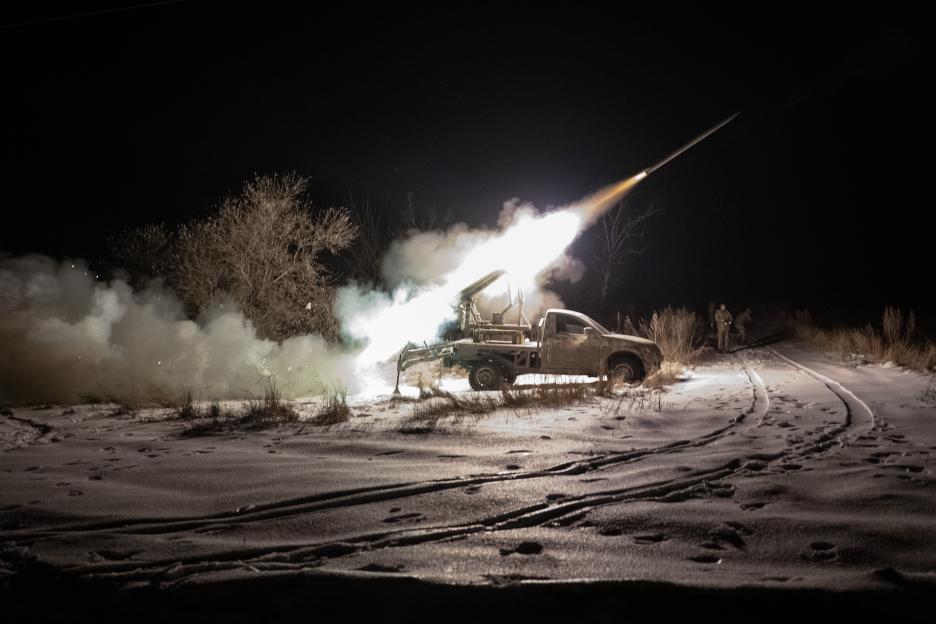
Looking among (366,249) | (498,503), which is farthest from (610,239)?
(498,503)

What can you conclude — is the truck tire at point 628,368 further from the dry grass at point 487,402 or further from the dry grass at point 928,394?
the dry grass at point 928,394

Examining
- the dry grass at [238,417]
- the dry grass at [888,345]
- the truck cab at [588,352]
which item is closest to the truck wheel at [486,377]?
the truck cab at [588,352]

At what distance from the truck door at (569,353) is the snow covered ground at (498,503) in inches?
192

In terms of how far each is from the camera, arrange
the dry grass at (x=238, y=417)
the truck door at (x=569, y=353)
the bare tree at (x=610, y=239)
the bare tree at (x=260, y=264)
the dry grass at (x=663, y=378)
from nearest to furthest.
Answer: the dry grass at (x=238, y=417) → the dry grass at (x=663, y=378) → the truck door at (x=569, y=353) → the bare tree at (x=260, y=264) → the bare tree at (x=610, y=239)

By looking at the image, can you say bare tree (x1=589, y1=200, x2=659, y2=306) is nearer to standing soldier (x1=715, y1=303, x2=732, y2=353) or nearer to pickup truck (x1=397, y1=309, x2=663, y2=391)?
standing soldier (x1=715, y1=303, x2=732, y2=353)

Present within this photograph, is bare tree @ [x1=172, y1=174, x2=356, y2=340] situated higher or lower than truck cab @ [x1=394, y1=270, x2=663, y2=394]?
higher

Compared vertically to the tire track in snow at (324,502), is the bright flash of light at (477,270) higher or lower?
higher

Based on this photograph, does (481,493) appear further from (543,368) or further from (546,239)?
(546,239)

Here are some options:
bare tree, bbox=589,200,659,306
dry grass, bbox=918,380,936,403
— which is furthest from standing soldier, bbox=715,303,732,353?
bare tree, bbox=589,200,659,306

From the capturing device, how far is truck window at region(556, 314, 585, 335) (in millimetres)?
14516

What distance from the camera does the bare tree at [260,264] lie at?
1925cm

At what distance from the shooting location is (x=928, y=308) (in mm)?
33656

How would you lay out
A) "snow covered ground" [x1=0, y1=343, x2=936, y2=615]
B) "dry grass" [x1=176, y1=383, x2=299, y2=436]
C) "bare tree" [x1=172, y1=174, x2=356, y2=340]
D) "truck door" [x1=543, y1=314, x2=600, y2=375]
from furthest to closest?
"bare tree" [x1=172, y1=174, x2=356, y2=340] → "truck door" [x1=543, y1=314, x2=600, y2=375] → "dry grass" [x1=176, y1=383, x2=299, y2=436] → "snow covered ground" [x1=0, y1=343, x2=936, y2=615]

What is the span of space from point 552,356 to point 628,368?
174cm
